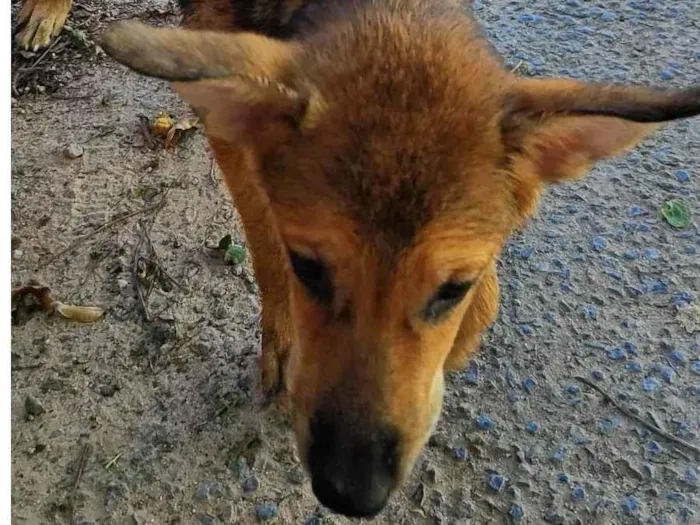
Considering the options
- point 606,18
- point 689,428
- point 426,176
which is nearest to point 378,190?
point 426,176

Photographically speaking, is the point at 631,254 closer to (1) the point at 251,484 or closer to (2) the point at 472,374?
(2) the point at 472,374

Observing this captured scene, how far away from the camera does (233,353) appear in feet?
12.7

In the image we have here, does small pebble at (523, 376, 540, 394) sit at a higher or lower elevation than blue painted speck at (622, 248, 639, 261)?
lower

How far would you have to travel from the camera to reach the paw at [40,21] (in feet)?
17.3

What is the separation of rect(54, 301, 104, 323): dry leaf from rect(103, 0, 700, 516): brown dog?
1495 millimetres

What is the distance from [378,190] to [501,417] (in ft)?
5.38

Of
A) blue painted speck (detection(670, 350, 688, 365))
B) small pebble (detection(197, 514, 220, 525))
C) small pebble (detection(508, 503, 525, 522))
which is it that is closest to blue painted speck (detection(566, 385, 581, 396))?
blue painted speck (detection(670, 350, 688, 365))

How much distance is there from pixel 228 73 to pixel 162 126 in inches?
102

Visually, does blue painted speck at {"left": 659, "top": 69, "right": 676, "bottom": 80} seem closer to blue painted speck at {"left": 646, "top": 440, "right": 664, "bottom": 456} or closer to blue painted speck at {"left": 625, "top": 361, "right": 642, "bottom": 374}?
blue painted speck at {"left": 625, "top": 361, "right": 642, "bottom": 374}

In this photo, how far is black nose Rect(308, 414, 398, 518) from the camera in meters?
2.53

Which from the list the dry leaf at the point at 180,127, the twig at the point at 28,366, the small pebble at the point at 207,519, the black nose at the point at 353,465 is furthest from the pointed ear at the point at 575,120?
the dry leaf at the point at 180,127

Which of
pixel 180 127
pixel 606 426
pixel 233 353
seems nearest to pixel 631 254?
pixel 606 426

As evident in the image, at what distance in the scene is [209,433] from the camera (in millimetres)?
3592

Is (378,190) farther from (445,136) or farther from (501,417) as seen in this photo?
(501,417)
